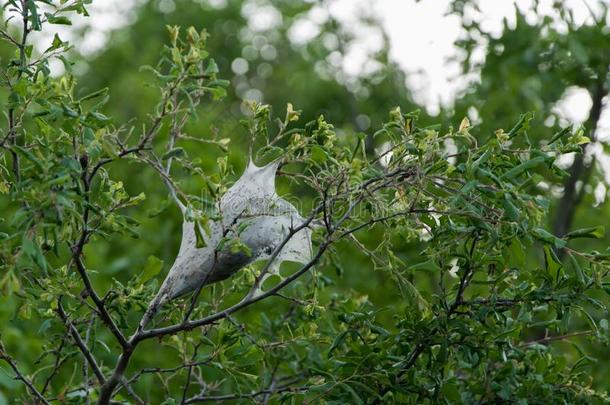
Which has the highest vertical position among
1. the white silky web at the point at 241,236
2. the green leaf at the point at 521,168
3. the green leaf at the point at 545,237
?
the green leaf at the point at 521,168

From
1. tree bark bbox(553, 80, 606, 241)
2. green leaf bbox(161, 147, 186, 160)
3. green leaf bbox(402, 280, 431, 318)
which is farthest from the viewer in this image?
tree bark bbox(553, 80, 606, 241)

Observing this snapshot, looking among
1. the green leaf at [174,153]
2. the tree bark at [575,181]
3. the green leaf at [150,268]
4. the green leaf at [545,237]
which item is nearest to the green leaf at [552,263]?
the green leaf at [545,237]

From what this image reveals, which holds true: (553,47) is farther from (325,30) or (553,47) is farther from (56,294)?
(56,294)

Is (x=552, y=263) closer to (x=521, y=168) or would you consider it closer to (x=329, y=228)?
(x=521, y=168)

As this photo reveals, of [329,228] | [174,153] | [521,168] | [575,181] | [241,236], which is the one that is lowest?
[575,181]

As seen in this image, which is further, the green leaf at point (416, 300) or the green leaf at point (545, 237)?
the green leaf at point (416, 300)

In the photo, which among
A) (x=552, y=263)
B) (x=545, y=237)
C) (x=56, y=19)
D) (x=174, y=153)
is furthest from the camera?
(x=552, y=263)

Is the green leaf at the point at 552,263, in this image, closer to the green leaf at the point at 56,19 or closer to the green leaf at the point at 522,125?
the green leaf at the point at 522,125

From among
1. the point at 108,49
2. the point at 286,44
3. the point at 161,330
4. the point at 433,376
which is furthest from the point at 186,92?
the point at 108,49

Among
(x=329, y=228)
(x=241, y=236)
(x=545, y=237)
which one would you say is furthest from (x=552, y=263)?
(x=241, y=236)

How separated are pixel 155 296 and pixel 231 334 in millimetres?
263

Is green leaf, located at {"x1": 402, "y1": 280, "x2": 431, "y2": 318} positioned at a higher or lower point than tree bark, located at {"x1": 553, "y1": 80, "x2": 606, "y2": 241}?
higher

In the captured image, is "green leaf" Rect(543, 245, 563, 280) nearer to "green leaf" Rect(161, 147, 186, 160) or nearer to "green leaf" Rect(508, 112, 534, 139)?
"green leaf" Rect(508, 112, 534, 139)

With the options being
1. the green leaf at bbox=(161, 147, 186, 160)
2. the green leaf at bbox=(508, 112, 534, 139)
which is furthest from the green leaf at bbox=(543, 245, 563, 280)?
the green leaf at bbox=(161, 147, 186, 160)
